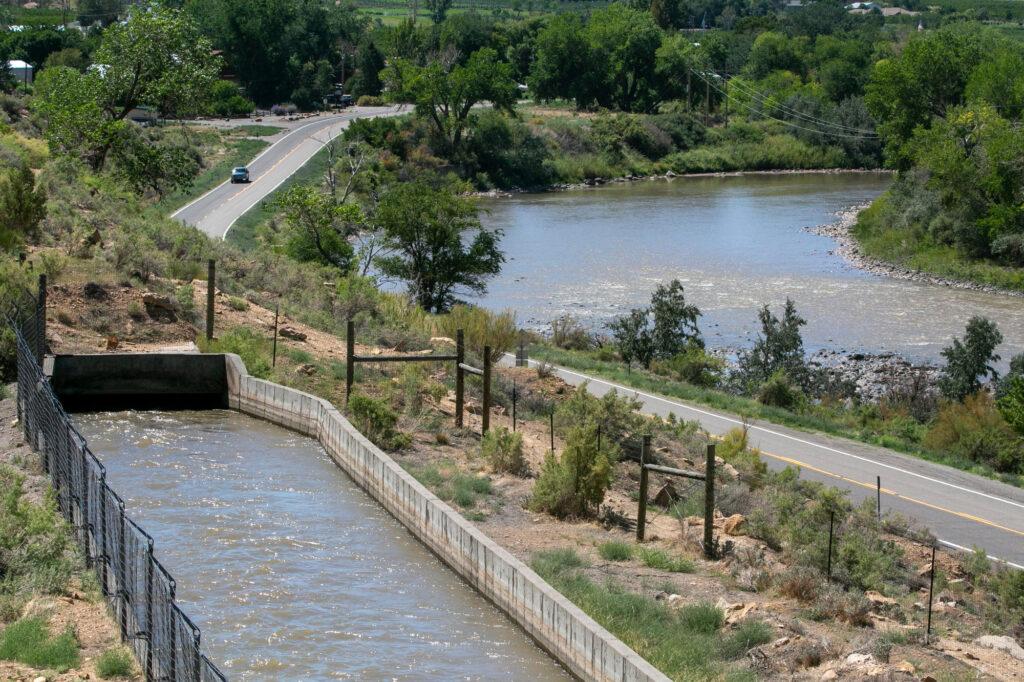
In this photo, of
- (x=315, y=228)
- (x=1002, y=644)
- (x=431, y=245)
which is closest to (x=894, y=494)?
(x=1002, y=644)

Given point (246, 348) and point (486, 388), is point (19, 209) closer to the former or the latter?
point (246, 348)

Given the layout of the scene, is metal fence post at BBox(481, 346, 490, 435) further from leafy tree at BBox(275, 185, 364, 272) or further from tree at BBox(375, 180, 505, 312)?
leafy tree at BBox(275, 185, 364, 272)

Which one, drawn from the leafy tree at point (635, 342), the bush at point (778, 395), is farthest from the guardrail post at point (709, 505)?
the leafy tree at point (635, 342)

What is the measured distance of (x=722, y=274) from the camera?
213 ft

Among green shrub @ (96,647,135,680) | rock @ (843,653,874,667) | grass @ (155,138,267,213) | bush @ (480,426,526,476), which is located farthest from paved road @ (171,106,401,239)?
rock @ (843,653,874,667)

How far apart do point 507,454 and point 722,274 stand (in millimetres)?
42997

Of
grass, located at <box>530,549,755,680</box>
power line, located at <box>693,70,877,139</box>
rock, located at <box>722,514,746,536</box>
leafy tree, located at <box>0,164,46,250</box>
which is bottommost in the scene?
rock, located at <box>722,514,746,536</box>

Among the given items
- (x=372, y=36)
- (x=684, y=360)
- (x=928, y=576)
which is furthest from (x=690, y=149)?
(x=928, y=576)

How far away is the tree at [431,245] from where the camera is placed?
49219 millimetres

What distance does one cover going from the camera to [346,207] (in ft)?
170

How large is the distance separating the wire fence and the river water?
104 feet

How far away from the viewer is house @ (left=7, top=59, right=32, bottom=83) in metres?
108

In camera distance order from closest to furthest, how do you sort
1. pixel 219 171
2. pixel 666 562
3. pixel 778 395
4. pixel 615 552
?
pixel 666 562 < pixel 615 552 < pixel 778 395 < pixel 219 171

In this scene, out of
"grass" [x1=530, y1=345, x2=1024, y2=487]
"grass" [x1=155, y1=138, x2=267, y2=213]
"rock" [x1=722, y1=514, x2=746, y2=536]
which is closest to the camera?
"rock" [x1=722, y1=514, x2=746, y2=536]
